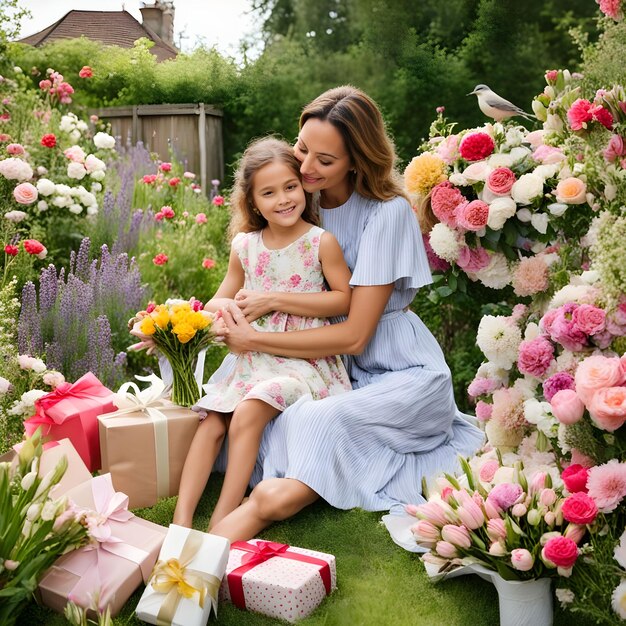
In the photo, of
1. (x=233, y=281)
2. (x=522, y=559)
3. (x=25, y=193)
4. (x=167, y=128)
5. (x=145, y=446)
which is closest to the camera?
(x=522, y=559)

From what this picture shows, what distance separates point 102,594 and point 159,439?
746mm

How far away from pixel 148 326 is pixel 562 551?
1666mm

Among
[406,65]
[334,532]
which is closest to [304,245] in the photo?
[334,532]

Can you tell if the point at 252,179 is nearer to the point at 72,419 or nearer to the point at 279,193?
the point at 279,193

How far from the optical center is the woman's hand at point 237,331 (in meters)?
3.32

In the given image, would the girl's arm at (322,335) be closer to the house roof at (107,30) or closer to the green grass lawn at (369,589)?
the green grass lawn at (369,589)

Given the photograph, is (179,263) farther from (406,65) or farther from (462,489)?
(406,65)

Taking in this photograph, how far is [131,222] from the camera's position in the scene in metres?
5.73

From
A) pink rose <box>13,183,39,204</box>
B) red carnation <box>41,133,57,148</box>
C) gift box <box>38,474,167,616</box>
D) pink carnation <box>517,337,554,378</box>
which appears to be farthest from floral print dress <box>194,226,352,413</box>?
red carnation <box>41,133,57,148</box>

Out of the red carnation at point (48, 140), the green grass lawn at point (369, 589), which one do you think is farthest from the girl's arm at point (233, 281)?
the red carnation at point (48, 140)

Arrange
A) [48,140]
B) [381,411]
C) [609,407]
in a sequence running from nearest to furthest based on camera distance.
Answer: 1. [609,407]
2. [381,411]
3. [48,140]

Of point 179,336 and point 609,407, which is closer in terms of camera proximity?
point 609,407

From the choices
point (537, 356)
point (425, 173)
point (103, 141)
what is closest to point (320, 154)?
point (425, 173)

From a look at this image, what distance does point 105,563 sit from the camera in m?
2.52
